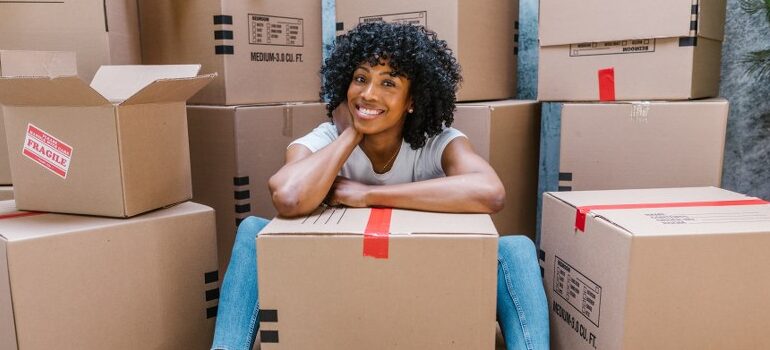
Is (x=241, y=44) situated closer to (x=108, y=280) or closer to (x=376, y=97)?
(x=376, y=97)

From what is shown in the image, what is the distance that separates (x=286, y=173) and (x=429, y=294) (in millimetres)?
418

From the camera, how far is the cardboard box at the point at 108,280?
1106 mm

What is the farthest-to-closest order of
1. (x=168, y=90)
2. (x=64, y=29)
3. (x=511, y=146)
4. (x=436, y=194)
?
(x=511, y=146)
(x=64, y=29)
(x=168, y=90)
(x=436, y=194)

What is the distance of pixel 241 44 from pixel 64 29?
0.45m

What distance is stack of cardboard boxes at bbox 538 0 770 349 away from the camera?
105 centimetres

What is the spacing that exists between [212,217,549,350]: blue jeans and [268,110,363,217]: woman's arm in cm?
12

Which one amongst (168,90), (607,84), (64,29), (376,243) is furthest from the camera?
(607,84)

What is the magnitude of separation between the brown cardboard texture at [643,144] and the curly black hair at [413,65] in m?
0.39

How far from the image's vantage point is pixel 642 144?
1592 millimetres

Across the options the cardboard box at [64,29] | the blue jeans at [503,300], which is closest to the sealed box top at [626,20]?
the blue jeans at [503,300]

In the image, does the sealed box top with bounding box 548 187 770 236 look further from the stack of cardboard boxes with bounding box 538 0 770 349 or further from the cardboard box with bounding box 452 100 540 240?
the cardboard box with bounding box 452 100 540 240

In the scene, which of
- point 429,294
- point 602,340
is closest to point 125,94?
point 429,294

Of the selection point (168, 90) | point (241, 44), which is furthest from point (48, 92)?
point (241, 44)

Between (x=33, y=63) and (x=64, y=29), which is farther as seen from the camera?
(x=64, y=29)
